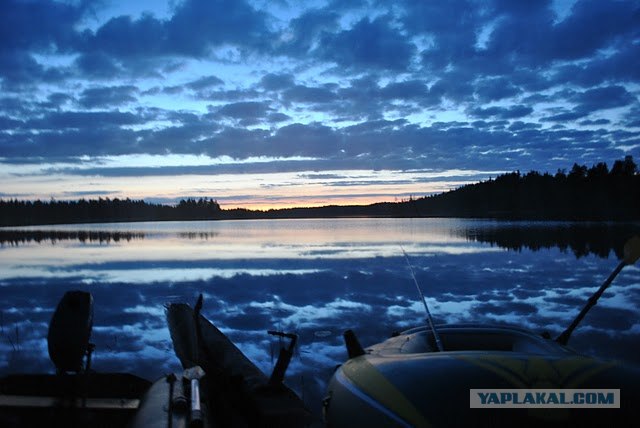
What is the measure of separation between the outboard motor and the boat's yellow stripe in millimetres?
3599

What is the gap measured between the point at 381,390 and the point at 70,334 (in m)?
4.26

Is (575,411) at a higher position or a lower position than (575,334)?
higher

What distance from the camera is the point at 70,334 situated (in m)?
5.98

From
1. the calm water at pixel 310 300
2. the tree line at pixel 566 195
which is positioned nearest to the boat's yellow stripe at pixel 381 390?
the calm water at pixel 310 300

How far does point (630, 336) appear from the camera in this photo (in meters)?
8.52

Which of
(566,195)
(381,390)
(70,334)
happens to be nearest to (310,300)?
(70,334)

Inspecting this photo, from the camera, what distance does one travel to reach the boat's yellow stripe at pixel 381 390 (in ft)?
10.6

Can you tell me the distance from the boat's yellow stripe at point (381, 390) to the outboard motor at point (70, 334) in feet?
11.8

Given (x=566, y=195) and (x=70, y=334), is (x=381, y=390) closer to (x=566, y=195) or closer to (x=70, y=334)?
(x=70, y=334)

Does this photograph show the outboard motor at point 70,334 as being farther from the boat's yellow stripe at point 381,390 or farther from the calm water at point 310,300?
the boat's yellow stripe at point 381,390

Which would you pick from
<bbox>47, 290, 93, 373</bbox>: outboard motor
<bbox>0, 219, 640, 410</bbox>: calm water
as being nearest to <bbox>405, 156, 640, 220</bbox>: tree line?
<bbox>0, 219, 640, 410</bbox>: calm water

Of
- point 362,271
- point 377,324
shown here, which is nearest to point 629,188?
point 362,271

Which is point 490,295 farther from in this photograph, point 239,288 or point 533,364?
point 533,364

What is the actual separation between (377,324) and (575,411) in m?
6.87
